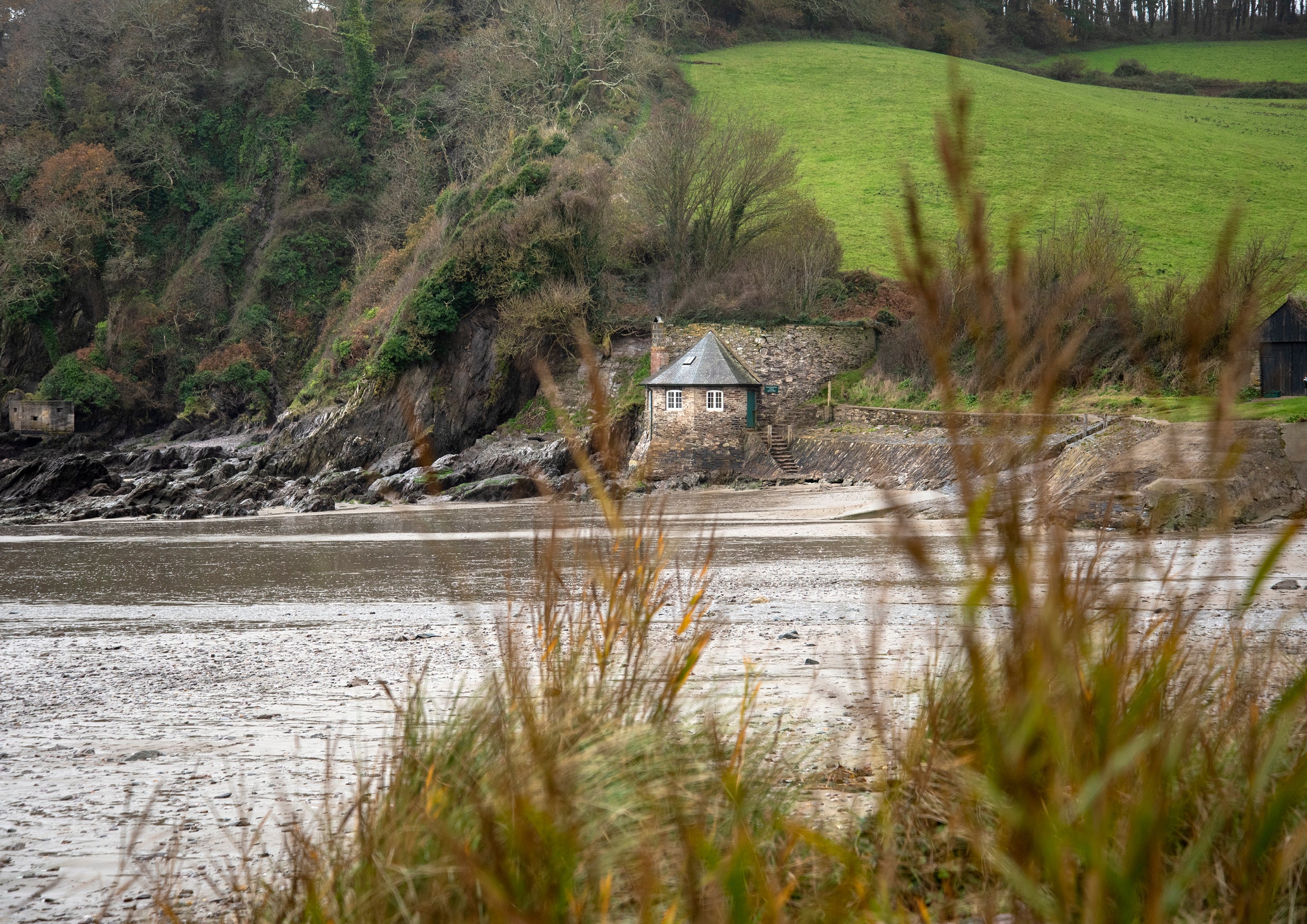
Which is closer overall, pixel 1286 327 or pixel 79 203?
pixel 1286 327

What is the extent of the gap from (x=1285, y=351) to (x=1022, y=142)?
32.4 meters

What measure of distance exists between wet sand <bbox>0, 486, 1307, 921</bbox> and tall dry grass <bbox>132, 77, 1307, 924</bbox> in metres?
0.20

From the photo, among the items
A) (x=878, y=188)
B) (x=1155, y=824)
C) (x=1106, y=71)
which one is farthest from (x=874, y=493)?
(x=1106, y=71)

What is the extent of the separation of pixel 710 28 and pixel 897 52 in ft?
41.4

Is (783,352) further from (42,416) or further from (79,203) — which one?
(79,203)

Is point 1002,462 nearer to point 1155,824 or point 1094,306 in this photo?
point 1094,306

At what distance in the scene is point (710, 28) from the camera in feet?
213

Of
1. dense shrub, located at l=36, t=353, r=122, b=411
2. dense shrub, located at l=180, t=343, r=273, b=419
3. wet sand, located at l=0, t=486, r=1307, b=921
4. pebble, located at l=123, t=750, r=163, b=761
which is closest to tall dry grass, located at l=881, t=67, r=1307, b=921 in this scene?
wet sand, located at l=0, t=486, r=1307, b=921

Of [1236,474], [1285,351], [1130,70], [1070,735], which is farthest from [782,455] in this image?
[1130,70]

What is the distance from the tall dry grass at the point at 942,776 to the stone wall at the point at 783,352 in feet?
105

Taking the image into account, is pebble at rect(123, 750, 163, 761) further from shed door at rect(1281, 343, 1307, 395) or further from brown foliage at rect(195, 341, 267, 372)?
brown foliage at rect(195, 341, 267, 372)

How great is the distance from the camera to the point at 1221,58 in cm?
6950

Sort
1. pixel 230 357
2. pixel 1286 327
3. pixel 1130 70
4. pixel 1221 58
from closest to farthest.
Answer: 1. pixel 1286 327
2. pixel 230 357
3. pixel 1130 70
4. pixel 1221 58

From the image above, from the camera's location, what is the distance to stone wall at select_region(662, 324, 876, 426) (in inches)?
1389
